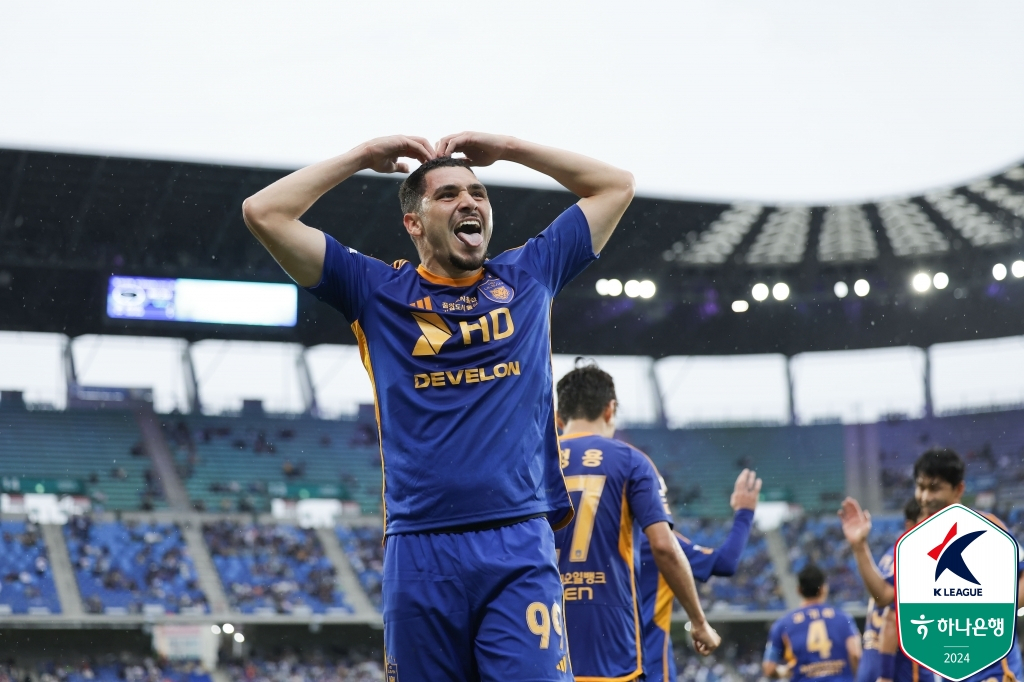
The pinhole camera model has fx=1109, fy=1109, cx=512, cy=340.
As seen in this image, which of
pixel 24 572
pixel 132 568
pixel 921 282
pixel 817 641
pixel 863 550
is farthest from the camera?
pixel 921 282

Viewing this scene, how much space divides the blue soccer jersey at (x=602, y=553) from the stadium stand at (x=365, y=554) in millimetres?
23041

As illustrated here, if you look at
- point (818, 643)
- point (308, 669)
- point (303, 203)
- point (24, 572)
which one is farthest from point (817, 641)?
point (24, 572)

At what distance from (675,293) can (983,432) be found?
34.3ft

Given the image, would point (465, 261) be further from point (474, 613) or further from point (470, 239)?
point (474, 613)

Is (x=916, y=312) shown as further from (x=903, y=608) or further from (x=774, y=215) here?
(x=903, y=608)

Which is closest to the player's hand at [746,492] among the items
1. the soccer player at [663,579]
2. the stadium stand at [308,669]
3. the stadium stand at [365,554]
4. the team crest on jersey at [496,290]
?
the soccer player at [663,579]

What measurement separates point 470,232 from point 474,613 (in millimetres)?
1067

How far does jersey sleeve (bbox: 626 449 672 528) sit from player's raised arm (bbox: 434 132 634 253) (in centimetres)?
141

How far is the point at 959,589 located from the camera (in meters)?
4.25

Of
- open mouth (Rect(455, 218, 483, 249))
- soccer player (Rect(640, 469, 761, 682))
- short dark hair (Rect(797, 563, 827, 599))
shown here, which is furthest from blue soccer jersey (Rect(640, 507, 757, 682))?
short dark hair (Rect(797, 563, 827, 599))

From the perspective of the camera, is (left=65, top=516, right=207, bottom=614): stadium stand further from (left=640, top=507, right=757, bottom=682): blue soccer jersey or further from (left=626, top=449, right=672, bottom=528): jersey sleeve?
(left=626, top=449, right=672, bottom=528): jersey sleeve

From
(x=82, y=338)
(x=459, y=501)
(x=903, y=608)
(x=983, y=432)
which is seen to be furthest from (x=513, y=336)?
(x=983, y=432)

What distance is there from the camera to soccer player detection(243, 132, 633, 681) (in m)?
2.92

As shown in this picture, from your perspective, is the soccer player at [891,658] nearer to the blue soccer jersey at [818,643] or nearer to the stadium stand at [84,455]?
the blue soccer jersey at [818,643]
